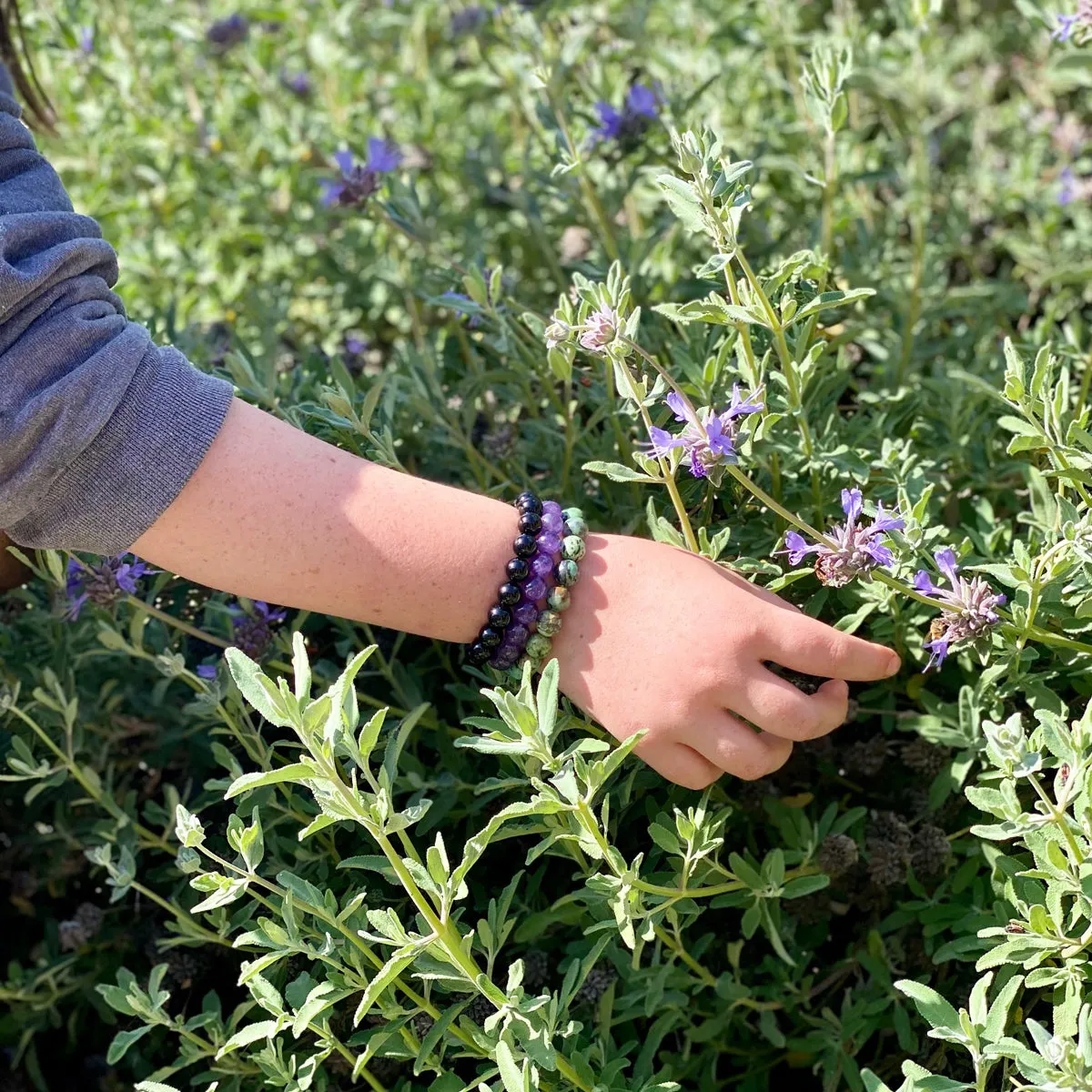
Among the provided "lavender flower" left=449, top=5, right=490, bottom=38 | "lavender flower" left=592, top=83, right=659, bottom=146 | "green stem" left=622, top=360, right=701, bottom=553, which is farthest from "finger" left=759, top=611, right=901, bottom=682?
"lavender flower" left=449, top=5, right=490, bottom=38

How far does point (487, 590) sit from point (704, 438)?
22 cm

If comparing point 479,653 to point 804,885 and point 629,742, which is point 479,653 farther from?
point 804,885

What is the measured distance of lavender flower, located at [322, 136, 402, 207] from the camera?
1.64 meters

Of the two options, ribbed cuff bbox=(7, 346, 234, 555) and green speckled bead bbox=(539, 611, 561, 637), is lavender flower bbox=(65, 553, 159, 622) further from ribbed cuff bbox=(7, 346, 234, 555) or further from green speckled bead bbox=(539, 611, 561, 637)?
green speckled bead bbox=(539, 611, 561, 637)

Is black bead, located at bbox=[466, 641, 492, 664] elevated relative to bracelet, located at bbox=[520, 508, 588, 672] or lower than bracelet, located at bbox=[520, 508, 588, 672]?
lower

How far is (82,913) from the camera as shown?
58.4 inches

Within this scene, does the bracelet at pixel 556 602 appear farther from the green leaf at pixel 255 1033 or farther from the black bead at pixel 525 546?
the green leaf at pixel 255 1033

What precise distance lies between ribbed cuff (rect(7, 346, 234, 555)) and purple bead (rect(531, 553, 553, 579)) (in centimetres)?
28

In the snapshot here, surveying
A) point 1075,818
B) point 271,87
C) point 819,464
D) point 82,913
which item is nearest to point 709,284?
point 819,464

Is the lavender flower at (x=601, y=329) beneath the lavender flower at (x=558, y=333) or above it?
above

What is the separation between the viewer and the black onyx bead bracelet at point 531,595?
1096mm

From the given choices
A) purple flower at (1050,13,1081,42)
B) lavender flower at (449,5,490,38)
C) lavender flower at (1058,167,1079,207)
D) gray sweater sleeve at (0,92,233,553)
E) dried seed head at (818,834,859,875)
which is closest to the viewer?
gray sweater sleeve at (0,92,233,553)

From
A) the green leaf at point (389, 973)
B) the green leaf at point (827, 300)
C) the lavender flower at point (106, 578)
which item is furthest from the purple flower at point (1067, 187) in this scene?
the green leaf at point (389, 973)

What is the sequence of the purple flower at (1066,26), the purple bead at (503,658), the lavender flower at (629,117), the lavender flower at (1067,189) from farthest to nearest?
the lavender flower at (1067,189), the lavender flower at (629,117), the purple flower at (1066,26), the purple bead at (503,658)
